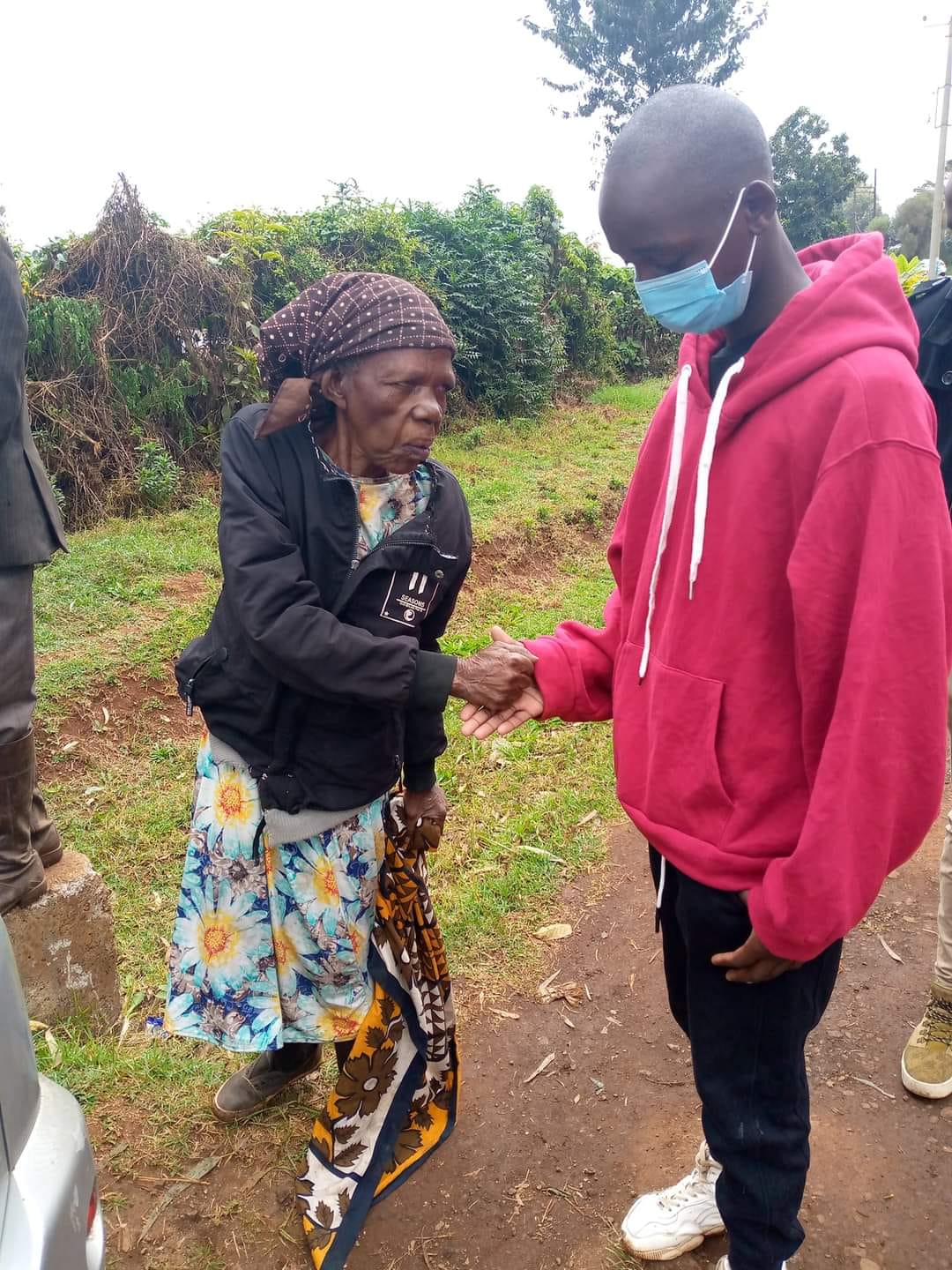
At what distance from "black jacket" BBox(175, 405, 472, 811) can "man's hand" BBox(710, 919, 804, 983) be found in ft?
2.64

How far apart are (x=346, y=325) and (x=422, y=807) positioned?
1145 mm

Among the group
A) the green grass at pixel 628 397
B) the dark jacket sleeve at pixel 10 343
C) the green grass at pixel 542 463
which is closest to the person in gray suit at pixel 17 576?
the dark jacket sleeve at pixel 10 343

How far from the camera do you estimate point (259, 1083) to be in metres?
2.56

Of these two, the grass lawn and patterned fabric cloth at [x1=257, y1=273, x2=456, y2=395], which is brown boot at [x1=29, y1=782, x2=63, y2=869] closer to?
the grass lawn

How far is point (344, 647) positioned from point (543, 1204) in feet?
5.16

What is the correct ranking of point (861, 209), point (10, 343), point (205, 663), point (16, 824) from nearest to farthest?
point (205, 663), point (10, 343), point (16, 824), point (861, 209)

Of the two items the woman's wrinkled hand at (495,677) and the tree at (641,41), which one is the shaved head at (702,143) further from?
the tree at (641,41)

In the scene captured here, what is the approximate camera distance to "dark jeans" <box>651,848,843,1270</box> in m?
1.65

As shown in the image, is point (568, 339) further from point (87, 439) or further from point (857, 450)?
point (857, 450)

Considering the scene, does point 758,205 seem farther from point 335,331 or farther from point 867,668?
point 335,331

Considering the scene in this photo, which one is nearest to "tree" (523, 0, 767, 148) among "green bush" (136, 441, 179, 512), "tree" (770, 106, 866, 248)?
"tree" (770, 106, 866, 248)

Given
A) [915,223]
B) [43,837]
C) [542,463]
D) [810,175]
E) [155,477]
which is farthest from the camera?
[915,223]

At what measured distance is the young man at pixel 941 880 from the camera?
8.37 feet

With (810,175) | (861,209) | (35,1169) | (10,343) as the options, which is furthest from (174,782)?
(861,209)
